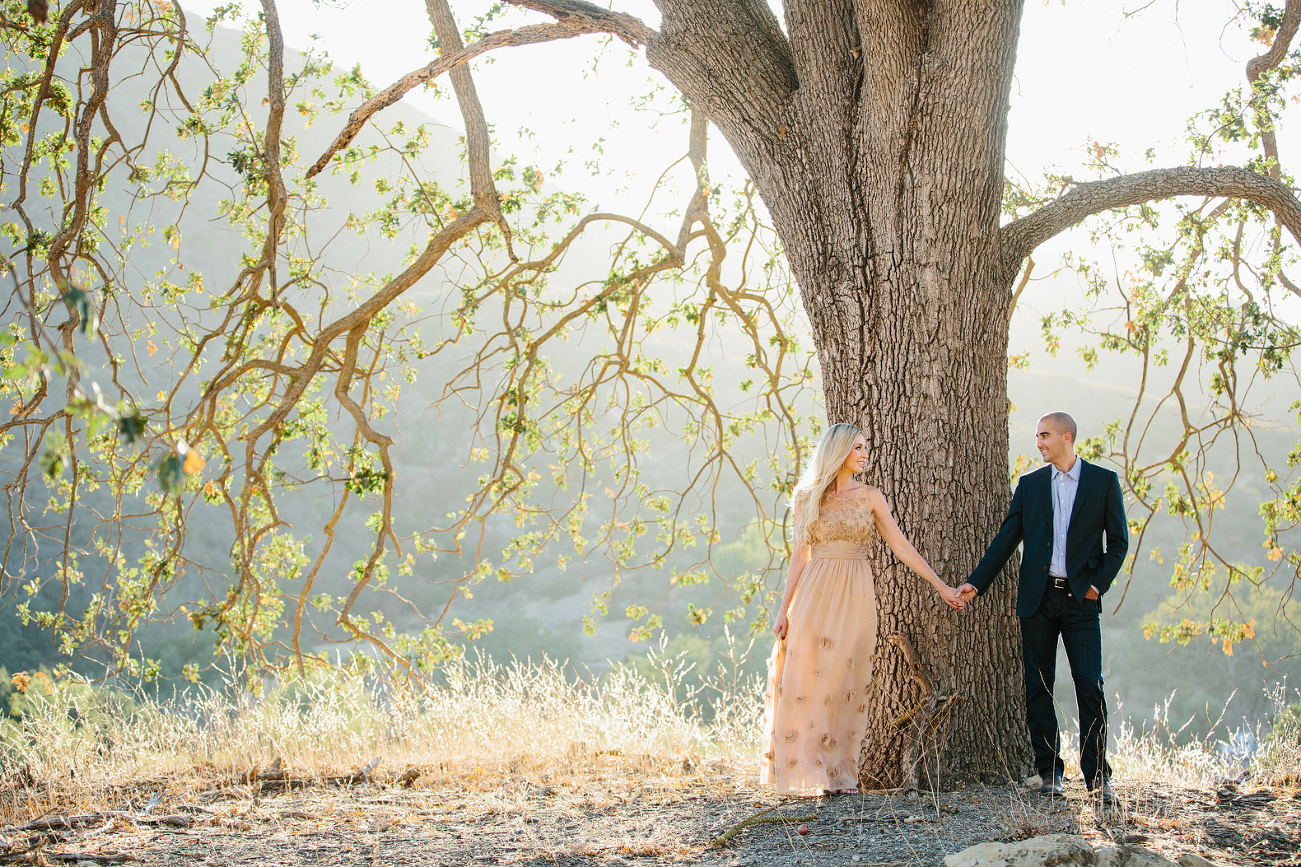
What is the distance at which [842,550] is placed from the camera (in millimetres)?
4484

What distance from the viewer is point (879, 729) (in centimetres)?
423

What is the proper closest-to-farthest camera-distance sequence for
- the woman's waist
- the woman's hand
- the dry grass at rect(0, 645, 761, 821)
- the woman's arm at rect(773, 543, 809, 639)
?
1. the woman's hand
2. the woman's waist
3. the woman's arm at rect(773, 543, 809, 639)
4. the dry grass at rect(0, 645, 761, 821)

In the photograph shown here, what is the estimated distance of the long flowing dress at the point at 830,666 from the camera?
172 inches

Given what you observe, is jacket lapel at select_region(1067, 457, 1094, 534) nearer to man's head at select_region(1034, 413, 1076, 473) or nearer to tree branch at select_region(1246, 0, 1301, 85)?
man's head at select_region(1034, 413, 1076, 473)

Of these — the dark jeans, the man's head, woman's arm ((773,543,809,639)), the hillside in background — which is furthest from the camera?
the hillside in background

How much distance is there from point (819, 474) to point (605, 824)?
1.93m

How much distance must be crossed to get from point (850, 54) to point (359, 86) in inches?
155

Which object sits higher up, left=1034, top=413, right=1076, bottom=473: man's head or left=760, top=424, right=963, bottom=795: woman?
left=1034, top=413, right=1076, bottom=473: man's head

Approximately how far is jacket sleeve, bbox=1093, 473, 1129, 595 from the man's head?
21 cm

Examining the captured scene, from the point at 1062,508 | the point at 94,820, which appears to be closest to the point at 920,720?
the point at 1062,508

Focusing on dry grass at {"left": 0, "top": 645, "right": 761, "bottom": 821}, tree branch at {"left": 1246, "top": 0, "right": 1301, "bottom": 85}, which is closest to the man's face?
dry grass at {"left": 0, "top": 645, "right": 761, "bottom": 821}

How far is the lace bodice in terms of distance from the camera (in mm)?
4352

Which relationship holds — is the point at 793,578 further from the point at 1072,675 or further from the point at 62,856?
the point at 62,856

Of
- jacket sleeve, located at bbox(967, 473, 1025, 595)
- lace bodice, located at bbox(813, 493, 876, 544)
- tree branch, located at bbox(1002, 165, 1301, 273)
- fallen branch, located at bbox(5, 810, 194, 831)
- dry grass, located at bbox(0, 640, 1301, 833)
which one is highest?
tree branch, located at bbox(1002, 165, 1301, 273)
